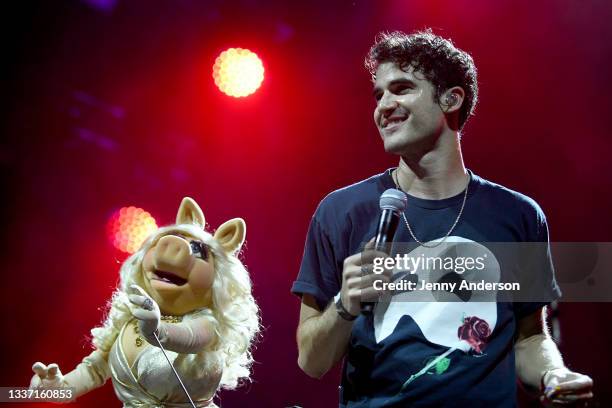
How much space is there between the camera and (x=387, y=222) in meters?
1.63

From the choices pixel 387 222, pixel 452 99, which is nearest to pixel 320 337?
pixel 387 222

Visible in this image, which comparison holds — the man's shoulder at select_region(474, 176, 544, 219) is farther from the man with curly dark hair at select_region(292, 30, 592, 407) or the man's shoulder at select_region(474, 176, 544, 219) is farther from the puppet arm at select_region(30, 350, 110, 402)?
the puppet arm at select_region(30, 350, 110, 402)

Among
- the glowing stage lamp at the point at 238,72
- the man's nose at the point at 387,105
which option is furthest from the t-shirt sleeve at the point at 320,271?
the glowing stage lamp at the point at 238,72

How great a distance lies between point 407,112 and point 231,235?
115cm

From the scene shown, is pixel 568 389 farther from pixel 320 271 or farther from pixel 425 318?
pixel 320 271

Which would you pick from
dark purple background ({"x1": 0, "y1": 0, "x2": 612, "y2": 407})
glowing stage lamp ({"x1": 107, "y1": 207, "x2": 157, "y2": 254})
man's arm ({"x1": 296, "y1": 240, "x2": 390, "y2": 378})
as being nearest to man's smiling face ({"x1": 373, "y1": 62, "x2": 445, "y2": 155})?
man's arm ({"x1": 296, "y1": 240, "x2": 390, "y2": 378})

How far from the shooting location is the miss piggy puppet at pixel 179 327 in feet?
8.13

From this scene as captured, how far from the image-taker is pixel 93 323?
3867mm

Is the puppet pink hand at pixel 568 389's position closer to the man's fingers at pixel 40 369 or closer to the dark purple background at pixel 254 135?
the man's fingers at pixel 40 369

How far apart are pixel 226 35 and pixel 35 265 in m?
1.81

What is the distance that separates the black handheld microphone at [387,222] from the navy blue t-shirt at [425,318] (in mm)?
216

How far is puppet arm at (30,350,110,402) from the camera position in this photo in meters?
2.51

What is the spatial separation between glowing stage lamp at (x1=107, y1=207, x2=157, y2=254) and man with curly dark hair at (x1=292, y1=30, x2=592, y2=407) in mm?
2094

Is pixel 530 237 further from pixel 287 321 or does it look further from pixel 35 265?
pixel 35 265
